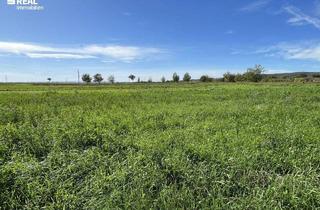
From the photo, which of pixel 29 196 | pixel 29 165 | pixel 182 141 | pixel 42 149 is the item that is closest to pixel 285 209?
pixel 182 141

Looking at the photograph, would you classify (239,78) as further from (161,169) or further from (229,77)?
(161,169)

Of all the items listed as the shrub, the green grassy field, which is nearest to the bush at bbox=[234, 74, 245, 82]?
the shrub

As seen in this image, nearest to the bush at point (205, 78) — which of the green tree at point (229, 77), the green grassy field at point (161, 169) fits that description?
the green tree at point (229, 77)

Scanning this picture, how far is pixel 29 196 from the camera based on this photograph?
465 cm

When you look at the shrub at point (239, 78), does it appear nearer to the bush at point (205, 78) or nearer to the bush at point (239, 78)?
the bush at point (239, 78)

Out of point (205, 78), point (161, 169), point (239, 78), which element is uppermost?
point (205, 78)

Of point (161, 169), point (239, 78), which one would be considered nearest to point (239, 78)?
point (239, 78)

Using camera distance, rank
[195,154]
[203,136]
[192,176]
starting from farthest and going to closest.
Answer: [203,136], [195,154], [192,176]

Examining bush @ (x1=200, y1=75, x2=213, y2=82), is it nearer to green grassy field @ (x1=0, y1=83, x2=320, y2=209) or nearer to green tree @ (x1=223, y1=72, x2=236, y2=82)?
green tree @ (x1=223, y1=72, x2=236, y2=82)

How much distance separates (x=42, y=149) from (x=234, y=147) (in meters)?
4.79

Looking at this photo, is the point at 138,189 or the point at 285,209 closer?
the point at 285,209

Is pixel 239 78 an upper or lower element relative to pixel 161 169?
upper

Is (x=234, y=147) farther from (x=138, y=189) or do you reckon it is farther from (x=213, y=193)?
(x=138, y=189)

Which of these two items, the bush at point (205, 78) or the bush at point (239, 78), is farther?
the bush at point (205, 78)
